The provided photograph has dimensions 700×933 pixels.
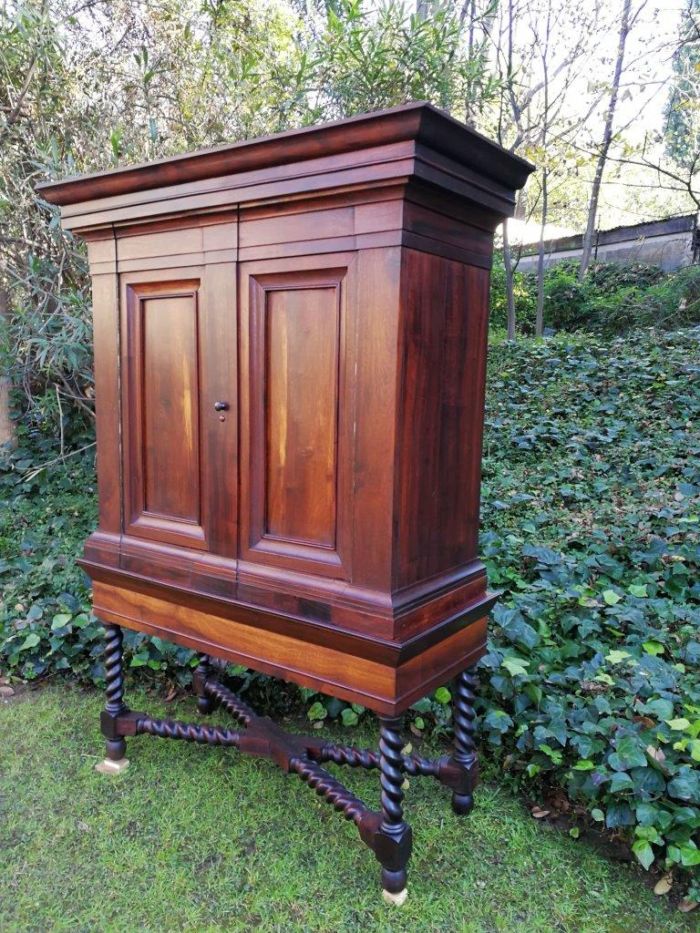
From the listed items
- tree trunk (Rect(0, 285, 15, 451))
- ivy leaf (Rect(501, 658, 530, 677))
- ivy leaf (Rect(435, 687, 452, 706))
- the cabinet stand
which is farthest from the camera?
tree trunk (Rect(0, 285, 15, 451))

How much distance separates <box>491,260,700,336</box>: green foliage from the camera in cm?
670

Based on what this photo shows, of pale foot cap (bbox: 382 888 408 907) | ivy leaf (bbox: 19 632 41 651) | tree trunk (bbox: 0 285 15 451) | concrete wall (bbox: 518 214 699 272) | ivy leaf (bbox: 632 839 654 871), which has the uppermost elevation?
concrete wall (bbox: 518 214 699 272)

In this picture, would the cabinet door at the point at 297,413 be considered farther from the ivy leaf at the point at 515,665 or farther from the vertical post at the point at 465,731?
the ivy leaf at the point at 515,665

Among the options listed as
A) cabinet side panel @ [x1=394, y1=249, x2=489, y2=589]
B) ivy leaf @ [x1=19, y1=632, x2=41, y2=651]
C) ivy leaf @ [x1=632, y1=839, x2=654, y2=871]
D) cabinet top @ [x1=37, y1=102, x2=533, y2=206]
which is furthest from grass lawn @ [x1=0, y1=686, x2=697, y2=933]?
cabinet top @ [x1=37, y1=102, x2=533, y2=206]

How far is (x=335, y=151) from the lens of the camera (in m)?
1.35

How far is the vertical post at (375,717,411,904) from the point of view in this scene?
1.55m

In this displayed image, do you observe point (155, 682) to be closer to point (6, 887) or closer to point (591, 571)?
point (6, 887)

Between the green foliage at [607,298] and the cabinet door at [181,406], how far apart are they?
615 cm

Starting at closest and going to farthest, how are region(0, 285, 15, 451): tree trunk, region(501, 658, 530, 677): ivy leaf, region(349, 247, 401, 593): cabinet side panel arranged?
region(349, 247, 401, 593): cabinet side panel < region(501, 658, 530, 677): ivy leaf < region(0, 285, 15, 451): tree trunk

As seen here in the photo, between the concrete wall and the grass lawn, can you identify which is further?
the concrete wall

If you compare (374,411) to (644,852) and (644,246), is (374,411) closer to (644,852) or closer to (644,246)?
(644,852)

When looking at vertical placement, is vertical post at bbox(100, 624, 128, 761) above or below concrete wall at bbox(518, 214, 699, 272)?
below

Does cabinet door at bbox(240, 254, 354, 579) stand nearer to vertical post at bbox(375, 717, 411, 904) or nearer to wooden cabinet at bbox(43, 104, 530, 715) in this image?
wooden cabinet at bbox(43, 104, 530, 715)

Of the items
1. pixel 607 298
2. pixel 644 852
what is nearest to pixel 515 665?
pixel 644 852
